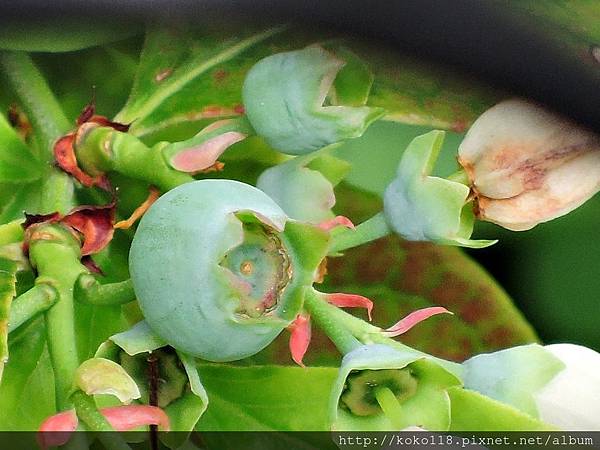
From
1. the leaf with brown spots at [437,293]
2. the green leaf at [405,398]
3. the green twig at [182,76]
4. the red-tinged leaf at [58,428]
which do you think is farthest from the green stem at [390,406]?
the leaf with brown spots at [437,293]

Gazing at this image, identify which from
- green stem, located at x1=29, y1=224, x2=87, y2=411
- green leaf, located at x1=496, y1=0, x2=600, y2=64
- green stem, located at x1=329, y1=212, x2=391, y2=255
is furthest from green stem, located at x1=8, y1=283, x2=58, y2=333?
green leaf, located at x1=496, y1=0, x2=600, y2=64

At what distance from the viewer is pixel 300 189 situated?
0.43m

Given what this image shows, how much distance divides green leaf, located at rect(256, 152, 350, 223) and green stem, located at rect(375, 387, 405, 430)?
0.11 metres

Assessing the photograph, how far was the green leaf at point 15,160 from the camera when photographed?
1.52 feet

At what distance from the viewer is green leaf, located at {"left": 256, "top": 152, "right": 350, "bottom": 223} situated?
0.42 metres

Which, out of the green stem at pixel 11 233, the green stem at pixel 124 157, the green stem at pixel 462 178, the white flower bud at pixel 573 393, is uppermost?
the green stem at pixel 124 157

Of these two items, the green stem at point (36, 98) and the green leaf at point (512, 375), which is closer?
the green leaf at point (512, 375)

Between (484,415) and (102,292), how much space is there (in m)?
0.14

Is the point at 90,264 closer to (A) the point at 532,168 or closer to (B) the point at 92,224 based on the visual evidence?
(B) the point at 92,224

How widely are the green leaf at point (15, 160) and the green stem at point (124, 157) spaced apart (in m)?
0.04

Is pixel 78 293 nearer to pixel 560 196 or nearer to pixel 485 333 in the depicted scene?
pixel 560 196

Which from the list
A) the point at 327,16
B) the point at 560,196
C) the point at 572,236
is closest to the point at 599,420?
the point at 560,196

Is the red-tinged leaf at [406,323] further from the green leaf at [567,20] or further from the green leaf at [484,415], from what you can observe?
the green leaf at [567,20]

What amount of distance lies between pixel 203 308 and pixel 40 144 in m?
0.21
